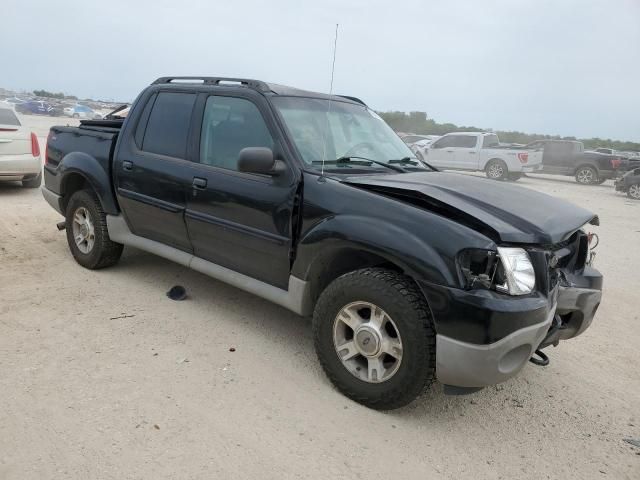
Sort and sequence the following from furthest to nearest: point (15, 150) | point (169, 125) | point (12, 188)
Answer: point (12, 188), point (15, 150), point (169, 125)

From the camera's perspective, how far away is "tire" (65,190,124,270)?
194 inches

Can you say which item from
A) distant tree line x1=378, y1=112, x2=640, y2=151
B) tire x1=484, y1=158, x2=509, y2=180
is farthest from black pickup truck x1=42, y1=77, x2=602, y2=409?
distant tree line x1=378, y1=112, x2=640, y2=151

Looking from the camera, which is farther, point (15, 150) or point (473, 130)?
point (473, 130)

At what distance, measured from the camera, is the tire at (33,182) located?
964cm

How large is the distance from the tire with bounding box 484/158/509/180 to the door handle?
15986mm

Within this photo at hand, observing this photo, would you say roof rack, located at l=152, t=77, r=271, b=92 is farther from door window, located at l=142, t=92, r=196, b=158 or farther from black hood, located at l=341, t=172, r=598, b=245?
black hood, located at l=341, t=172, r=598, b=245

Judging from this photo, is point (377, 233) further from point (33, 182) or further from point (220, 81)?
point (33, 182)

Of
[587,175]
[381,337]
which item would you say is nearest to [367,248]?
[381,337]

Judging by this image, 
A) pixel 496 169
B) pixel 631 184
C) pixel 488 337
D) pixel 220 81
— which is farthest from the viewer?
pixel 496 169

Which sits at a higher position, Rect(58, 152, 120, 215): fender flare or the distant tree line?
the distant tree line

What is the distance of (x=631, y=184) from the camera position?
16438mm

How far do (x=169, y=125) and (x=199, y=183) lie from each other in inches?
30.2

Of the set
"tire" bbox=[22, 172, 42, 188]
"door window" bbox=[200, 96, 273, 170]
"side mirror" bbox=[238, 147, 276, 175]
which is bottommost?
"tire" bbox=[22, 172, 42, 188]

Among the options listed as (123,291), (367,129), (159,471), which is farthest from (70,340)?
(367,129)
